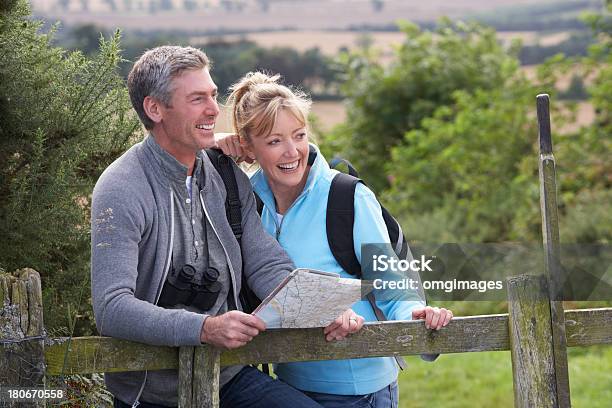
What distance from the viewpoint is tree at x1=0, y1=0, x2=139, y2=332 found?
4105 millimetres

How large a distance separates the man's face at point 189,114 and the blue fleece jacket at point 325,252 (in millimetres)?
466

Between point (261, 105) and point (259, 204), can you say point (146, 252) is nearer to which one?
point (259, 204)

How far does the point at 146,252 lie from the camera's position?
3.26 metres

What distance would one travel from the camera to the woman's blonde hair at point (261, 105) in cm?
365

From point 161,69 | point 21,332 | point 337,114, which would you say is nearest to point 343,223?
point 161,69

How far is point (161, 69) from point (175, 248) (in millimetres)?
618

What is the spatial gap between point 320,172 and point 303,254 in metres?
0.33

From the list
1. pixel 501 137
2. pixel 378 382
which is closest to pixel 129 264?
pixel 378 382

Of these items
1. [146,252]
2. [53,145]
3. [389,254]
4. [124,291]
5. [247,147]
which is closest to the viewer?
[124,291]

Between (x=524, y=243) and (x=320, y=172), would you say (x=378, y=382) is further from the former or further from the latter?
(x=524, y=243)

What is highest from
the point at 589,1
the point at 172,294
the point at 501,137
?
the point at 589,1

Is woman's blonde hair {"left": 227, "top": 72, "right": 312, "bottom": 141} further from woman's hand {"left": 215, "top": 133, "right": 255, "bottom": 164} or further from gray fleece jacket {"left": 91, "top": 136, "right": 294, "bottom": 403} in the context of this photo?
gray fleece jacket {"left": 91, "top": 136, "right": 294, "bottom": 403}

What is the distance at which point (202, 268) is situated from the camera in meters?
3.34

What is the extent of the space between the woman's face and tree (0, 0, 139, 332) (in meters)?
0.95
